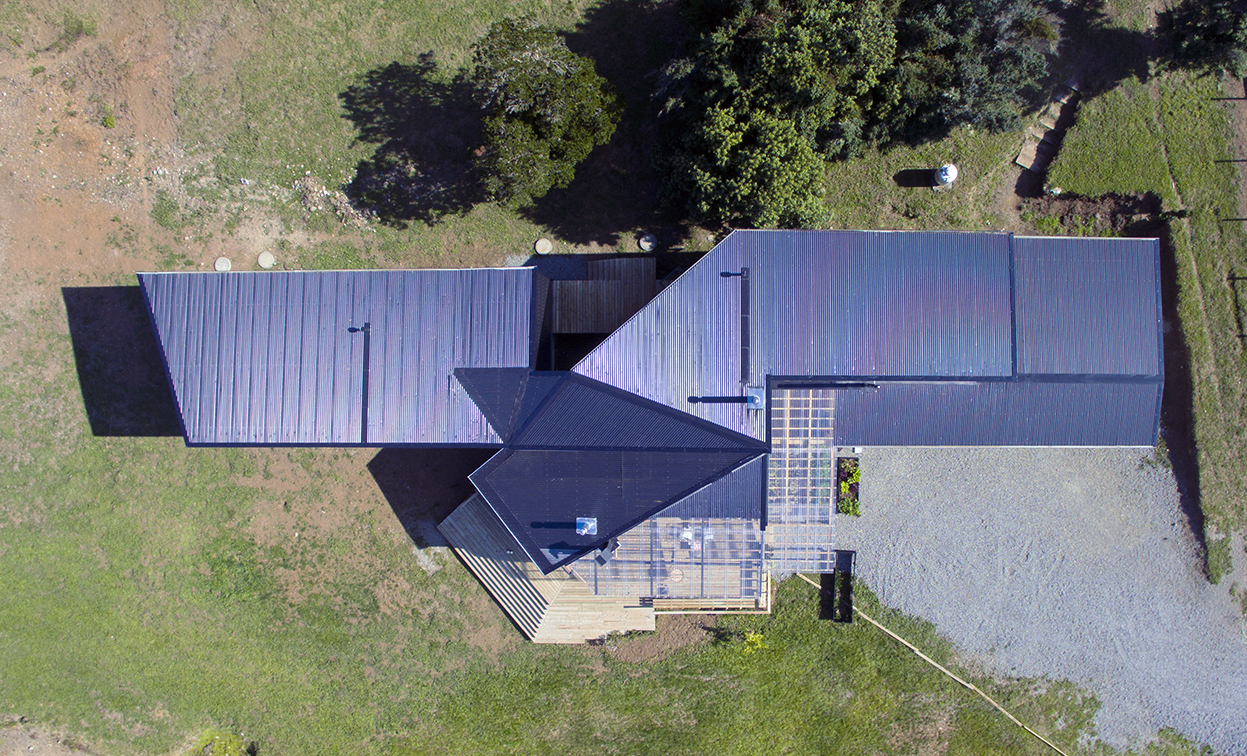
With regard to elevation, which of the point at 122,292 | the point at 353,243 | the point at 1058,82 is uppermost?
the point at 1058,82

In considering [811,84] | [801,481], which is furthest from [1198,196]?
[801,481]

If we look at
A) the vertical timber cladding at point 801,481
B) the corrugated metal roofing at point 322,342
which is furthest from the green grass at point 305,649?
the corrugated metal roofing at point 322,342

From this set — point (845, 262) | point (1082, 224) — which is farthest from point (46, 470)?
point (1082, 224)

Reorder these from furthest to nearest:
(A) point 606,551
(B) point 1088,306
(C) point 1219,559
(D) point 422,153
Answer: (D) point 422,153 < (C) point 1219,559 < (A) point 606,551 < (B) point 1088,306

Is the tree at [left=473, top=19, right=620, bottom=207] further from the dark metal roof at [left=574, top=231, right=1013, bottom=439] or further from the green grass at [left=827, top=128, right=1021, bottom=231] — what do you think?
the green grass at [left=827, top=128, right=1021, bottom=231]

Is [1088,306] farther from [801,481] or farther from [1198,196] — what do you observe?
[801,481]

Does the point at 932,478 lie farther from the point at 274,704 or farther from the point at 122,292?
the point at 122,292
